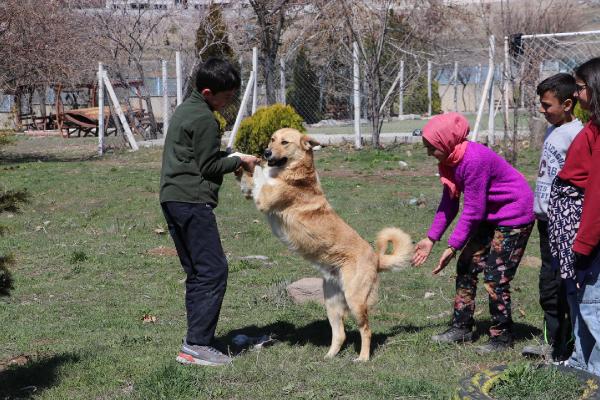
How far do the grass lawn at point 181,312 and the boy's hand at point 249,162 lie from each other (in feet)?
4.33

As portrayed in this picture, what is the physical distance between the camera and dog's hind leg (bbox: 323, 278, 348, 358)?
5.85 m

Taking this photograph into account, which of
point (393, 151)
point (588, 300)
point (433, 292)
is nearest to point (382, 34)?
point (393, 151)

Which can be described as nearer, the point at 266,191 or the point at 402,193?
the point at 266,191

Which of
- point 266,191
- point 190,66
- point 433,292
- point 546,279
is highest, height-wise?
point 190,66

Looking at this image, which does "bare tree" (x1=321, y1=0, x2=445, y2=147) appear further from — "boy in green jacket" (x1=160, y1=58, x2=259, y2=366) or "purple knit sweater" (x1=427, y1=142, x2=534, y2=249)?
"boy in green jacket" (x1=160, y1=58, x2=259, y2=366)

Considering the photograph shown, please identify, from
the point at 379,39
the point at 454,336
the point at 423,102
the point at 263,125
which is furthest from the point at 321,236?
the point at 423,102

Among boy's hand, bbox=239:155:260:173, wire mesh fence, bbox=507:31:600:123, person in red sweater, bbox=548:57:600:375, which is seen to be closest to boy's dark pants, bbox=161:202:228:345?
boy's hand, bbox=239:155:260:173

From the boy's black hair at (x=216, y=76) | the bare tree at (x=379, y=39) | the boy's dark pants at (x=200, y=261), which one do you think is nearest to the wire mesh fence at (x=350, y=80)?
the bare tree at (x=379, y=39)

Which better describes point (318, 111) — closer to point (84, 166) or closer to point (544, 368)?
point (84, 166)

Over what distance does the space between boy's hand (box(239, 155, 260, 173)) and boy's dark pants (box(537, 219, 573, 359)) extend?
2.02 metres


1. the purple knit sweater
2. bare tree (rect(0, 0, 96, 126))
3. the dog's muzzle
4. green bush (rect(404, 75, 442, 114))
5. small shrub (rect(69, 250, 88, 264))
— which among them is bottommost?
small shrub (rect(69, 250, 88, 264))

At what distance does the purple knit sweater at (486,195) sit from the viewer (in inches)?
214

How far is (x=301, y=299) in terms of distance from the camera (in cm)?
724

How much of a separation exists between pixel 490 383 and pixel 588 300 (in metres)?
0.87
